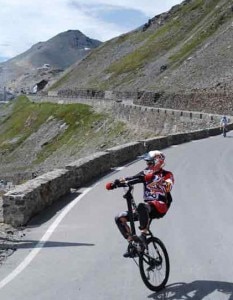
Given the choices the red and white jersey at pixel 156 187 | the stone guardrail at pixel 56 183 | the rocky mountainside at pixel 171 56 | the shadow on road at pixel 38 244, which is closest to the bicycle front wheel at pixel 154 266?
the red and white jersey at pixel 156 187

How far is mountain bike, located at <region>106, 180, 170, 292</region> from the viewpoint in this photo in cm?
735

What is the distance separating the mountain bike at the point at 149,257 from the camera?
7.35 meters

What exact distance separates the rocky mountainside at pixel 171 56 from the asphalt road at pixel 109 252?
4730 cm

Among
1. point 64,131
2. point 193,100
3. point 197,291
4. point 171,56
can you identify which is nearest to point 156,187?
point 197,291

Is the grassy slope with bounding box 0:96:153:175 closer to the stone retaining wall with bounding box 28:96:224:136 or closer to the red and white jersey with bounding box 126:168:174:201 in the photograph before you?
the stone retaining wall with bounding box 28:96:224:136

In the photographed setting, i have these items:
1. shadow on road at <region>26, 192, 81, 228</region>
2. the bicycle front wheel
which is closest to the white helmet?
the bicycle front wheel

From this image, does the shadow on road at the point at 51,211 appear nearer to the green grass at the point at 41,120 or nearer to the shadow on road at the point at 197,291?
the shadow on road at the point at 197,291

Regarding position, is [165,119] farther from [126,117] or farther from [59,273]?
[59,273]

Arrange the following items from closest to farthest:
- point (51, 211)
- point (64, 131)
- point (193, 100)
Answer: point (51, 211) < point (193, 100) < point (64, 131)

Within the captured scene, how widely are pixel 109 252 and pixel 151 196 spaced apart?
2.00 meters

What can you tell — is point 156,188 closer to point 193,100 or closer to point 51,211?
point 51,211

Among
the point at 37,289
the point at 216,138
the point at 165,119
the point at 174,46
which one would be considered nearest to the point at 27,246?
the point at 37,289

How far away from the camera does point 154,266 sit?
7.41m

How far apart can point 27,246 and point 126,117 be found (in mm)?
Result: 53308
